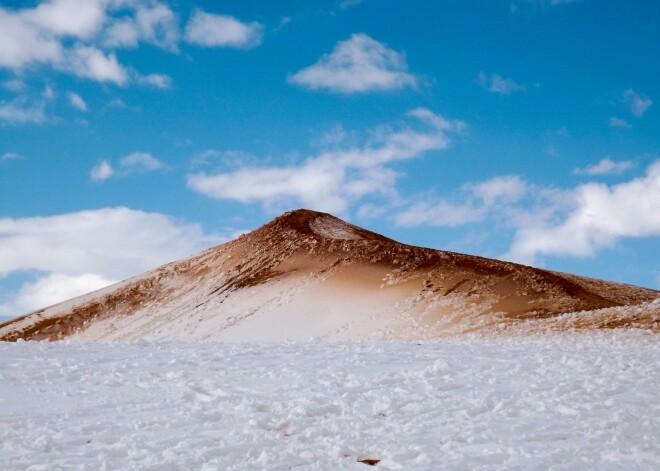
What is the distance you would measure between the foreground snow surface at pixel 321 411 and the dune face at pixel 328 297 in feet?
38.9

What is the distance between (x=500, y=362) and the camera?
13.6 m

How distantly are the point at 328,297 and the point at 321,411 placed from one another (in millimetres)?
26417

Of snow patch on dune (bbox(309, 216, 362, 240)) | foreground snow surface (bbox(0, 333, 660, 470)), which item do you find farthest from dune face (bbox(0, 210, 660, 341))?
foreground snow surface (bbox(0, 333, 660, 470))

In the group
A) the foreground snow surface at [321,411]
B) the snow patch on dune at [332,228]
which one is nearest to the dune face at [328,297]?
the snow patch on dune at [332,228]

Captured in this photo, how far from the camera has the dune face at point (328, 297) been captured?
93.1 feet

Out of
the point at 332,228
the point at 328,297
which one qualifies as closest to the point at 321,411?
the point at 328,297

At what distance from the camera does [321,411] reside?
873 centimetres

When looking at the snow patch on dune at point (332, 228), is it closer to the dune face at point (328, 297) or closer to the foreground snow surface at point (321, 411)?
the dune face at point (328, 297)

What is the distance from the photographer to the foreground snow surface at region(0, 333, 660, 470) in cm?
695

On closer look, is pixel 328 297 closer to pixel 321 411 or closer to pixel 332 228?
pixel 332 228

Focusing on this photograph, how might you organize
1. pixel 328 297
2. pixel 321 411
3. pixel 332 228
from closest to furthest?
1. pixel 321 411
2. pixel 328 297
3. pixel 332 228

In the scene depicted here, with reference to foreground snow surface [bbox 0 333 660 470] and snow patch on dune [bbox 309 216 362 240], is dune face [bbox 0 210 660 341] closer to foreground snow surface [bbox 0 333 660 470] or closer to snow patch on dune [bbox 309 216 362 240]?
snow patch on dune [bbox 309 216 362 240]

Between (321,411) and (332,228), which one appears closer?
(321,411)

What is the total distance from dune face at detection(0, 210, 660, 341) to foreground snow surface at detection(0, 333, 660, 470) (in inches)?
467
